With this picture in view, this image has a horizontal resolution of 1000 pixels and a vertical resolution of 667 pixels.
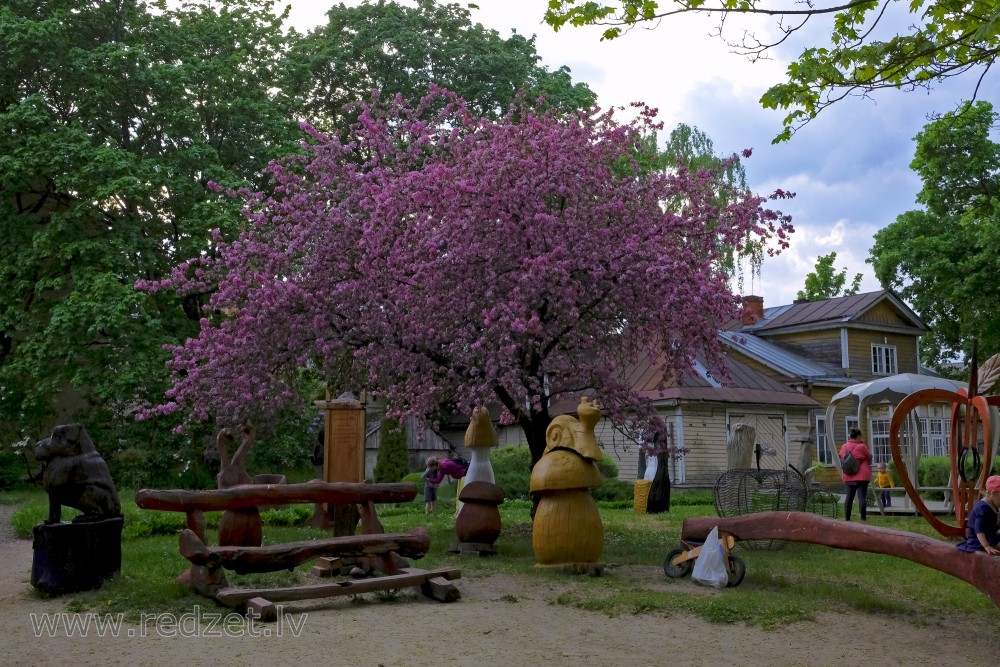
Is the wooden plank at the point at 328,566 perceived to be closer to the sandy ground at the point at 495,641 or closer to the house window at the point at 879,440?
the sandy ground at the point at 495,641

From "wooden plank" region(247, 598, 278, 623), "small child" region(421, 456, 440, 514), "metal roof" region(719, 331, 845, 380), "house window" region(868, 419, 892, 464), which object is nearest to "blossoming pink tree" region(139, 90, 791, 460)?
"wooden plank" region(247, 598, 278, 623)

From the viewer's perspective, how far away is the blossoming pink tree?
12016mm

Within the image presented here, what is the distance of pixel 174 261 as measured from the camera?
2247 cm

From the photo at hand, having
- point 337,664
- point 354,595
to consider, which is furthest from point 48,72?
point 337,664

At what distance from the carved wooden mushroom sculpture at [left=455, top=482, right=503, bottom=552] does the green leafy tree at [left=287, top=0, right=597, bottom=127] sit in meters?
17.9

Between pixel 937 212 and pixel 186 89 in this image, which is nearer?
pixel 186 89

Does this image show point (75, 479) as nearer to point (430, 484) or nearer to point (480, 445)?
point (480, 445)

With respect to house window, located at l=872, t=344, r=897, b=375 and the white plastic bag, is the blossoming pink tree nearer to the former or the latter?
the white plastic bag

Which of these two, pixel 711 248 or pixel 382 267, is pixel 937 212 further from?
pixel 382 267

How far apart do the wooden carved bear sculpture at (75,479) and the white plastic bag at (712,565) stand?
5.72 meters

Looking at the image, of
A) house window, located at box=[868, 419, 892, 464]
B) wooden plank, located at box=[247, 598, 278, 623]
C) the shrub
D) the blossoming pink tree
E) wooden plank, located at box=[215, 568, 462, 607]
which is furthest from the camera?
house window, located at box=[868, 419, 892, 464]

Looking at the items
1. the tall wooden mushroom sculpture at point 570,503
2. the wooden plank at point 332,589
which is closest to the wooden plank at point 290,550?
the wooden plank at point 332,589

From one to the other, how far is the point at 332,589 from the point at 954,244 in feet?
86.2

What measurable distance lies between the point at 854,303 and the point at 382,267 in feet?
81.5
